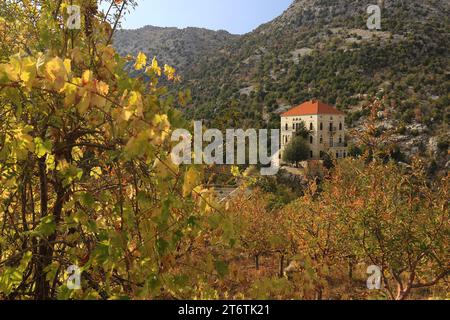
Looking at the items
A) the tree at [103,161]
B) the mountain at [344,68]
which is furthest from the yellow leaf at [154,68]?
the mountain at [344,68]

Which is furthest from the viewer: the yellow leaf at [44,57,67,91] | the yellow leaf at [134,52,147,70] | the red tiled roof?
the red tiled roof

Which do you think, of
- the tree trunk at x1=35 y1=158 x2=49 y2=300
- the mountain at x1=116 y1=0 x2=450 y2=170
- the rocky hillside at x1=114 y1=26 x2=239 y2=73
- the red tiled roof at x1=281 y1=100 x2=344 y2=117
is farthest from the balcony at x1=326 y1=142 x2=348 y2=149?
the rocky hillside at x1=114 y1=26 x2=239 y2=73

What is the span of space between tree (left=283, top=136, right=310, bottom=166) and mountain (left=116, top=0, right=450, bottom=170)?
717 centimetres

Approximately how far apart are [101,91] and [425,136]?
172 feet

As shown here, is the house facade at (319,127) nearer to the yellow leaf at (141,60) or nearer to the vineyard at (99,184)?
the yellow leaf at (141,60)

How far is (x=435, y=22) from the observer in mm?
70875

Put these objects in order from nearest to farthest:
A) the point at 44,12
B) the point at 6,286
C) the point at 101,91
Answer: the point at 101,91, the point at 6,286, the point at 44,12

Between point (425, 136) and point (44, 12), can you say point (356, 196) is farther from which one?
point (425, 136)

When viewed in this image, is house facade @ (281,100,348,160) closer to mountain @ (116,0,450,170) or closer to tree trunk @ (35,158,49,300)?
mountain @ (116,0,450,170)

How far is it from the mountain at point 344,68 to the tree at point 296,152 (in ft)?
23.5

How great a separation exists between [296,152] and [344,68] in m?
27.1

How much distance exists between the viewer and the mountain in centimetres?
5162

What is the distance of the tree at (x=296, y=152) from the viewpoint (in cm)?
4631
